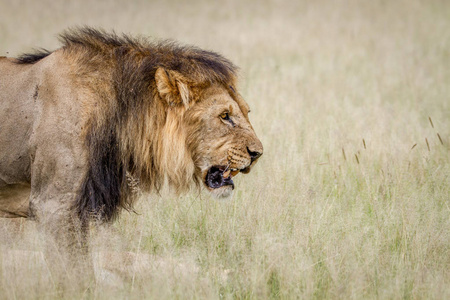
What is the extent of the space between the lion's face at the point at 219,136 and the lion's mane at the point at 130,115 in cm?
6

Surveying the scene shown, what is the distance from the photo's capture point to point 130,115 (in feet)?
13.3

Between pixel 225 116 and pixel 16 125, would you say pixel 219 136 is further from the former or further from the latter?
pixel 16 125

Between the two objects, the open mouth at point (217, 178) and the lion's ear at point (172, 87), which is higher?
the lion's ear at point (172, 87)

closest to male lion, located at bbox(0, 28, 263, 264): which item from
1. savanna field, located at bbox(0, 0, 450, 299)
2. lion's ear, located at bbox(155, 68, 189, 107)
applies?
lion's ear, located at bbox(155, 68, 189, 107)

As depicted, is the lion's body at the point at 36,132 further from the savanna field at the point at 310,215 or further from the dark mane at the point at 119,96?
the savanna field at the point at 310,215

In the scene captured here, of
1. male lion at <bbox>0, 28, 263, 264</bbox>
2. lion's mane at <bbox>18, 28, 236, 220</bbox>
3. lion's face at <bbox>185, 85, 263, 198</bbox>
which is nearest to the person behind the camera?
male lion at <bbox>0, 28, 263, 264</bbox>

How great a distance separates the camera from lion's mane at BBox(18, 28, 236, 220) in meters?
3.94

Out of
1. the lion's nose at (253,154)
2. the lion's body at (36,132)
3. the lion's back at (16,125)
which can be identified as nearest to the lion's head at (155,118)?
the lion's nose at (253,154)

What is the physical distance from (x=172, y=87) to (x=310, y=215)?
5.41ft

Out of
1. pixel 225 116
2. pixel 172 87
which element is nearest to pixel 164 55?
pixel 172 87

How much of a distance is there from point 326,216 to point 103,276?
6.30 feet

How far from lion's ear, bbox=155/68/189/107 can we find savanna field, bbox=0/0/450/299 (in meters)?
0.70

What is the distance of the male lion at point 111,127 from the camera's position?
3.80 metres

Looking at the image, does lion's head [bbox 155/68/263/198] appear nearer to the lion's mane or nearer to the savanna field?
the lion's mane
